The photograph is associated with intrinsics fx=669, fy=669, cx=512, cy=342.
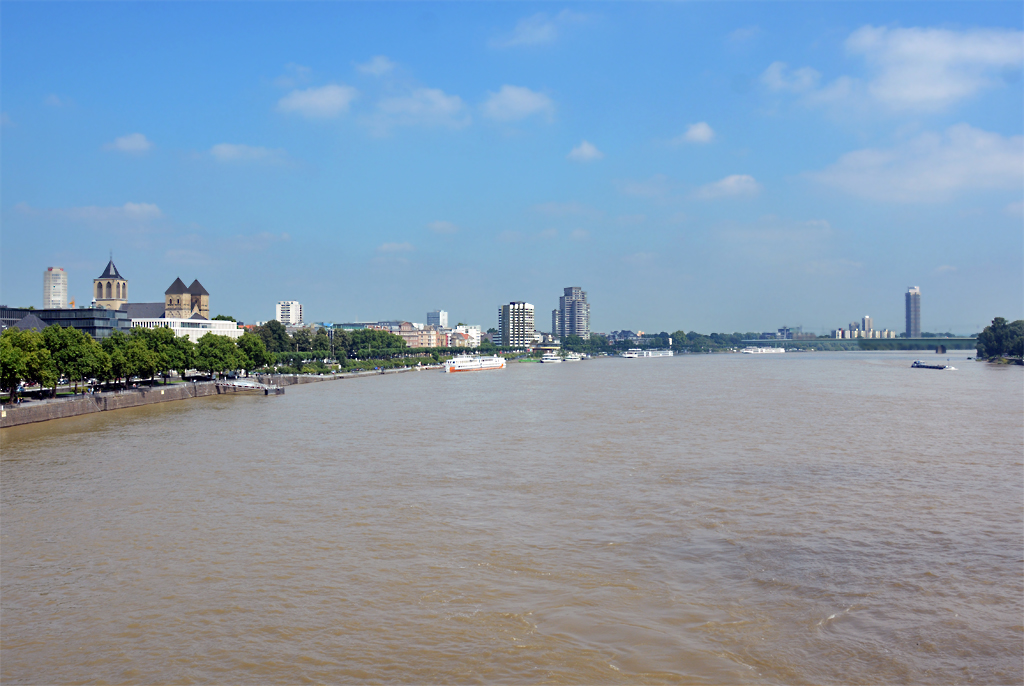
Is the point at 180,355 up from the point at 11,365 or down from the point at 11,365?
up

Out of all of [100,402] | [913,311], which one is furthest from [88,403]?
[913,311]

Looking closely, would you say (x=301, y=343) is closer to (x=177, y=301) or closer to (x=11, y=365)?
(x=177, y=301)

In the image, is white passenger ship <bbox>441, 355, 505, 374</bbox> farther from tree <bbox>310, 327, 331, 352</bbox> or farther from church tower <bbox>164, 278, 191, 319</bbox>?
church tower <bbox>164, 278, 191, 319</bbox>

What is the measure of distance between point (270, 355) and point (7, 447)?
108ft

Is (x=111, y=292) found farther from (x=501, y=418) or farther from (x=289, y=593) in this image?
(x=289, y=593)

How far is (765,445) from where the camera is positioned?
52.5 feet

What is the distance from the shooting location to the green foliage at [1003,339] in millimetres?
62875

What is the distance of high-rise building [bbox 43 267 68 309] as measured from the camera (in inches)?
4473

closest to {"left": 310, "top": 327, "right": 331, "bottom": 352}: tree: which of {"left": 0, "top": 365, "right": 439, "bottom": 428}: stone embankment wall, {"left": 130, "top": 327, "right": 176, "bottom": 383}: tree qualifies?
{"left": 0, "top": 365, "right": 439, "bottom": 428}: stone embankment wall

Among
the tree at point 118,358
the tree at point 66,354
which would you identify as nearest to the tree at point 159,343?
the tree at point 118,358

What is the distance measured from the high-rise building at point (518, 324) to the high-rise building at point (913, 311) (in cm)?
11824

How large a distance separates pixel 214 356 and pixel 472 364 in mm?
28236

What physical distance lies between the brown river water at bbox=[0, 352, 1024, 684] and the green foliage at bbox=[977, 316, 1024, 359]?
57834mm

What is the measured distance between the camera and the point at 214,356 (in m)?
41.2
